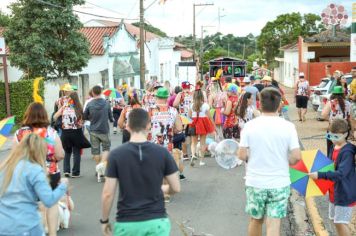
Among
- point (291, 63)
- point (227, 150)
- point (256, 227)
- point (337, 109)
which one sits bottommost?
point (256, 227)

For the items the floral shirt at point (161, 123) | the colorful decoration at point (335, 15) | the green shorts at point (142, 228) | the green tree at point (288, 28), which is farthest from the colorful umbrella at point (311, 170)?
the green tree at point (288, 28)

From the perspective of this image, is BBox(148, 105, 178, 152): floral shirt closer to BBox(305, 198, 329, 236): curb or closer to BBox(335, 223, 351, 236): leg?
BBox(305, 198, 329, 236): curb

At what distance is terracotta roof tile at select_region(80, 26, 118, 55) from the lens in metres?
34.1

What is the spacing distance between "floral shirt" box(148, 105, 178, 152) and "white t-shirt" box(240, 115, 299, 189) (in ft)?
11.5

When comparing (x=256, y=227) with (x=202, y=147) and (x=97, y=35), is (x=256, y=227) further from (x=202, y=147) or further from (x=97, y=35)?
(x=97, y=35)

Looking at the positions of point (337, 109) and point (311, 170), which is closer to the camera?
point (311, 170)

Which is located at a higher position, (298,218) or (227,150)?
(227,150)

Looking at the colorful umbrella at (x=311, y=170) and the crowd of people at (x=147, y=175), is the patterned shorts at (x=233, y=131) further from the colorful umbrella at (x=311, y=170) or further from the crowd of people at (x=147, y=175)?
the colorful umbrella at (x=311, y=170)

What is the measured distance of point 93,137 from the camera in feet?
35.2

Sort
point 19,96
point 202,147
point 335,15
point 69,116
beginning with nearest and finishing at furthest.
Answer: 1. point 69,116
2. point 202,147
3. point 19,96
4. point 335,15

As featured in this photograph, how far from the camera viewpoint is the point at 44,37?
78.1 ft

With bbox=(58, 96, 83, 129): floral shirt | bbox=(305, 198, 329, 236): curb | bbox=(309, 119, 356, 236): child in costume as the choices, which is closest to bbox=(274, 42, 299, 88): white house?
bbox=(58, 96, 83, 129): floral shirt

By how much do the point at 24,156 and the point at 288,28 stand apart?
6689cm

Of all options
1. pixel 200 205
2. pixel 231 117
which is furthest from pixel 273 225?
pixel 231 117
